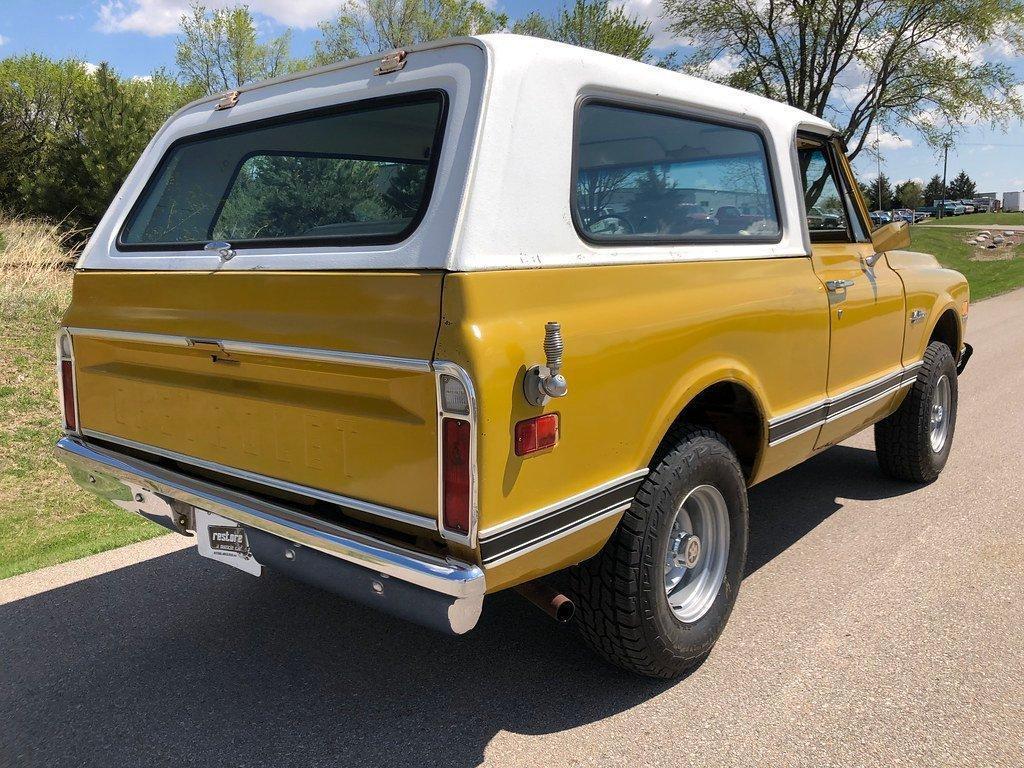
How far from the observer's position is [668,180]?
119 inches

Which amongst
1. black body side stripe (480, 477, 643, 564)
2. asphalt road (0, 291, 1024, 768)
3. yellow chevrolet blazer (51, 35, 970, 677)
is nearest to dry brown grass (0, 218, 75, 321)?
asphalt road (0, 291, 1024, 768)

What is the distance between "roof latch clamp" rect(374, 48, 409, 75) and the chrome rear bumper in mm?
1424

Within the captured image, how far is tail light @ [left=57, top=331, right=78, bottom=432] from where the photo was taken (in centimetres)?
325

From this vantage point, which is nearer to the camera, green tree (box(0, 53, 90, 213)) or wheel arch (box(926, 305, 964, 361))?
wheel arch (box(926, 305, 964, 361))

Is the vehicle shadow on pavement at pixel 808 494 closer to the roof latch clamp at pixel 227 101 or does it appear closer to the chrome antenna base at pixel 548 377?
the chrome antenna base at pixel 548 377

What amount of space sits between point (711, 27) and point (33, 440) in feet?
71.4

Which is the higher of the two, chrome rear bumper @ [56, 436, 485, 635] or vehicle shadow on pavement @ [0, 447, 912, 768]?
chrome rear bumper @ [56, 436, 485, 635]

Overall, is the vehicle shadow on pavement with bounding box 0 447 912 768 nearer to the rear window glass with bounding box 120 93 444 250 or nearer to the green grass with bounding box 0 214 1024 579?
the green grass with bounding box 0 214 1024 579

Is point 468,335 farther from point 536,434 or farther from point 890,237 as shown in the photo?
point 890,237

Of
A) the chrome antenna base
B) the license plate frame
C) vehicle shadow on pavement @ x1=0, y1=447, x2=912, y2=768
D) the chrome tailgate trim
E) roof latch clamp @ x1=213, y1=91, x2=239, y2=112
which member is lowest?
vehicle shadow on pavement @ x1=0, y1=447, x2=912, y2=768

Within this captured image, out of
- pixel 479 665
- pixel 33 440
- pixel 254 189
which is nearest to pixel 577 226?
pixel 254 189

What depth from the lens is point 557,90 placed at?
8.31 feet

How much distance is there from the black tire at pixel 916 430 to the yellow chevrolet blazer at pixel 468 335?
140 centimetres

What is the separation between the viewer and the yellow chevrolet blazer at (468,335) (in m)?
2.23
